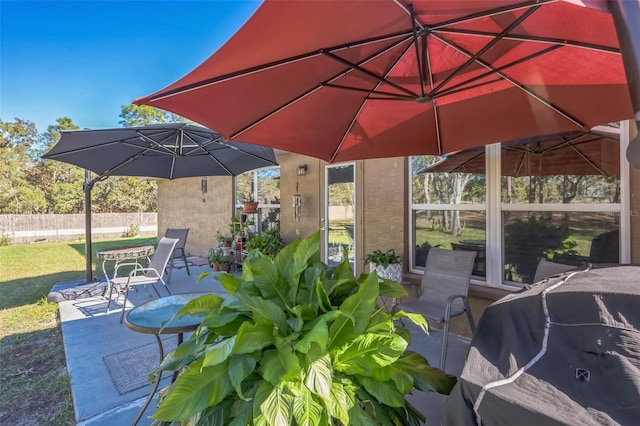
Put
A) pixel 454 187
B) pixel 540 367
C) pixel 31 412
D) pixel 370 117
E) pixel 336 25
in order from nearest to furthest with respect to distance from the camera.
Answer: pixel 540 367
pixel 336 25
pixel 31 412
pixel 370 117
pixel 454 187

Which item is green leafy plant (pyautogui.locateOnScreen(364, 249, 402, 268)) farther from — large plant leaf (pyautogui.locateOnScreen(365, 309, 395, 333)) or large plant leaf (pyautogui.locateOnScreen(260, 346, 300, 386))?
large plant leaf (pyautogui.locateOnScreen(260, 346, 300, 386))

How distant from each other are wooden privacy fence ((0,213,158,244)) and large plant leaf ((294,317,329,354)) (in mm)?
19454

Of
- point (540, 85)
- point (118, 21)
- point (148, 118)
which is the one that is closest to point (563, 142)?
point (540, 85)

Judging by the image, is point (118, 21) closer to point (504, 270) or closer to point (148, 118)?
point (504, 270)

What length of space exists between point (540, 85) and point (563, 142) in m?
1.37

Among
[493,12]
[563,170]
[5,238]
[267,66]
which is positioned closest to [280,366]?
[267,66]

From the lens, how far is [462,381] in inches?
41.3

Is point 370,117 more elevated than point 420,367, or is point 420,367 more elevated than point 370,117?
point 370,117

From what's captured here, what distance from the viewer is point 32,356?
341 centimetres

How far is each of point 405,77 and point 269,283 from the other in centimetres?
178

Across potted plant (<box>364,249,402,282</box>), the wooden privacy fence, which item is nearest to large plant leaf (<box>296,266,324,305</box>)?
potted plant (<box>364,249,402,282</box>)

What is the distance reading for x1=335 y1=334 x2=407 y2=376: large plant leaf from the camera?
105 centimetres

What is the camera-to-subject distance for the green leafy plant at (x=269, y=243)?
6.53m

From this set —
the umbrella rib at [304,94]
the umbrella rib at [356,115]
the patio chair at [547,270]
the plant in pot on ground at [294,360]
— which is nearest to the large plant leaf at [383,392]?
the plant in pot on ground at [294,360]
